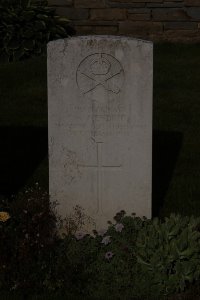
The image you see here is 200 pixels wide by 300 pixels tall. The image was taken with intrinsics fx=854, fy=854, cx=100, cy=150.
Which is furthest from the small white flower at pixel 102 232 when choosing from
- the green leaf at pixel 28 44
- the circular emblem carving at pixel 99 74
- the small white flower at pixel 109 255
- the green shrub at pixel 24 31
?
the green leaf at pixel 28 44

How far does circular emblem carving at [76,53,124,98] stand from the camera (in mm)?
6266

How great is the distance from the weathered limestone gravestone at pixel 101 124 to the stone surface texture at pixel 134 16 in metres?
9.31

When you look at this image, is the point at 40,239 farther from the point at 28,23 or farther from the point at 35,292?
the point at 28,23

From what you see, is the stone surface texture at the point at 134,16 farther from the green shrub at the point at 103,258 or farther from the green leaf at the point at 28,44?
the green shrub at the point at 103,258

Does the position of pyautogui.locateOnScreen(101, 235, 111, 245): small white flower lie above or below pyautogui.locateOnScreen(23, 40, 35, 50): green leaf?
below

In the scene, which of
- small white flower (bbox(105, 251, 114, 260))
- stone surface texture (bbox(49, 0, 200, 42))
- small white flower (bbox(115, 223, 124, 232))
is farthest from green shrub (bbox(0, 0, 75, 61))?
small white flower (bbox(105, 251, 114, 260))

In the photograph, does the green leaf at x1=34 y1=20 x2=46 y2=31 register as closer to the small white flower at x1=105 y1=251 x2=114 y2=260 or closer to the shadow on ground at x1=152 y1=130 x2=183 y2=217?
the shadow on ground at x1=152 y1=130 x2=183 y2=217

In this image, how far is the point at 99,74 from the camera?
20.6 ft

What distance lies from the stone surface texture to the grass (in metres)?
0.37

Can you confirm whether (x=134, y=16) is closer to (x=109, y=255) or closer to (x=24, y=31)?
(x=24, y=31)

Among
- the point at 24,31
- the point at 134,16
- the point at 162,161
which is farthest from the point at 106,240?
the point at 134,16

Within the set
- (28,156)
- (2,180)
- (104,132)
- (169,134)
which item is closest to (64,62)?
(104,132)

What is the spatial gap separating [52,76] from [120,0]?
9314 mm

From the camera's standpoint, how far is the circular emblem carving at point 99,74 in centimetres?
627
